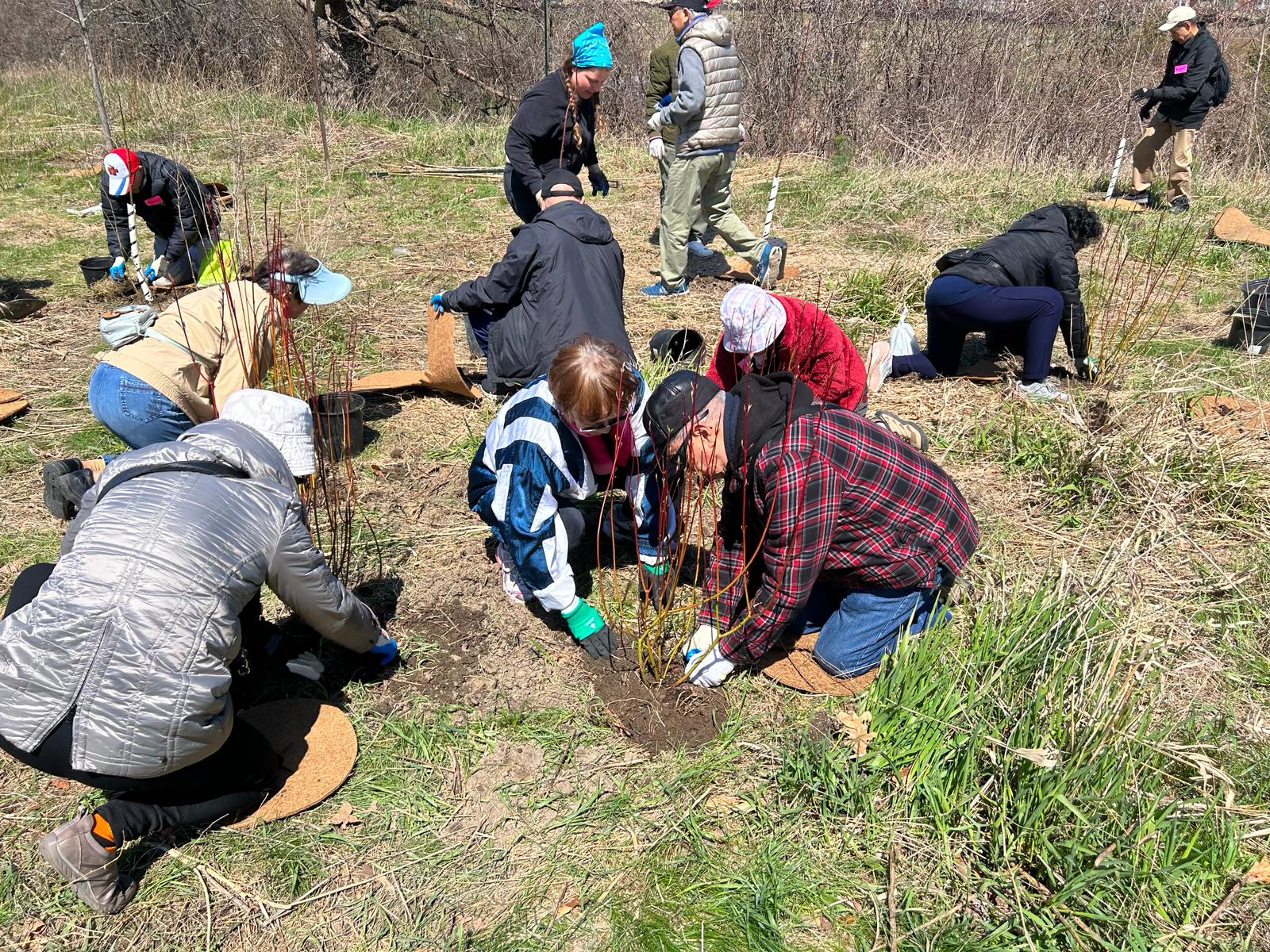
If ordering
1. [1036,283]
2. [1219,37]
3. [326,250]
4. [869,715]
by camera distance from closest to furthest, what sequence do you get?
[869,715] < [1036,283] < [326,250] < [1219,37]

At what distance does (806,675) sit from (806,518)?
2.43 feet

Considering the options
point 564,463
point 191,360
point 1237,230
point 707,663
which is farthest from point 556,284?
point 1237,230

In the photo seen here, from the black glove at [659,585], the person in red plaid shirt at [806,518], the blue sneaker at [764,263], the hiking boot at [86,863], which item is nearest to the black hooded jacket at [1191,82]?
the blue sneaker at [764,263]

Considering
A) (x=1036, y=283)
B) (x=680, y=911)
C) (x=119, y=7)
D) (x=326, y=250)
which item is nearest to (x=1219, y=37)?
(x=1036, y=283)

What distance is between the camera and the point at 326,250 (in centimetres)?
690

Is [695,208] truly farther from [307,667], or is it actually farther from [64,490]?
[307,667]

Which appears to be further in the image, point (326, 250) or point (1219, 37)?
point (1219, 37)

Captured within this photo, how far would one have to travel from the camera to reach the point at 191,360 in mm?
3553

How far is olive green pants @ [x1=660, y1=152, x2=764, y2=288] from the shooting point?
237 inches

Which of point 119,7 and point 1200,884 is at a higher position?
point 119,7

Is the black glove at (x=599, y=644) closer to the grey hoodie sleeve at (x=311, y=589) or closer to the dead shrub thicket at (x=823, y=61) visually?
the grey hoodie sleeve at (x=311, y=589)

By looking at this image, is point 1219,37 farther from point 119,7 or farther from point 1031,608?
point 119,7

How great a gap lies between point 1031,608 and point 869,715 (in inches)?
23.6

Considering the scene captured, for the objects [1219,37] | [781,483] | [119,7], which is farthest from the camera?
[119,7]
